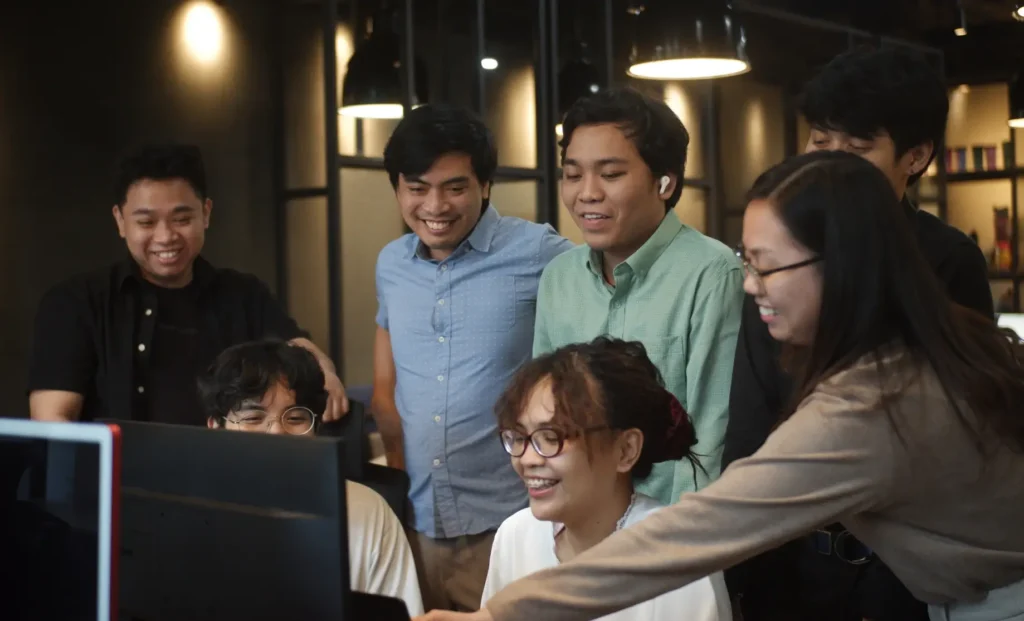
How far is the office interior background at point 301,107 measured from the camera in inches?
190

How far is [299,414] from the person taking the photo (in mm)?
2002

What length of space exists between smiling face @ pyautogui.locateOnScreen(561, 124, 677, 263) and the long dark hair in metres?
0.70

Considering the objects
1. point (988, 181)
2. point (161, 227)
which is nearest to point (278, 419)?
point (161, 227)

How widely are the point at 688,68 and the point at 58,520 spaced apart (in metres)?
3.87

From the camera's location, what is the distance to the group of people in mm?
1372

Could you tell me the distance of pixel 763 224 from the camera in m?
1.42

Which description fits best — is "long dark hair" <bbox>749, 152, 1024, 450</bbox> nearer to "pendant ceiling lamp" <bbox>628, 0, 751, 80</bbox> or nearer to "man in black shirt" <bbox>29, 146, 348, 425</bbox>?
"man in black shirt" <bbox>29, 146, 348, 425</bbox>

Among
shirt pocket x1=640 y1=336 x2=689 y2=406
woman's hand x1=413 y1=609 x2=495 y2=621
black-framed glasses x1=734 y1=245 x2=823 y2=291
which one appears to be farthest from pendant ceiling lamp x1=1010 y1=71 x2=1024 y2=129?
woman's hand x1=413 y1=609 x2=495 y2=621

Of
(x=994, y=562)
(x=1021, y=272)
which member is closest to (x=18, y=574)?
(x=994, y=562)

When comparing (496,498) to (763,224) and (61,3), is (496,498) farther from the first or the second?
(61,3)

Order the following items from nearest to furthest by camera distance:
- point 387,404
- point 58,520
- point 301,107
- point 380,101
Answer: point 58,520 < point 387,404 < point 380,101 < point 301,107

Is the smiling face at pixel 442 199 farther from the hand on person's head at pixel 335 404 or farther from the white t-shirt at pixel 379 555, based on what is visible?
the white t-shirt at pixel 379 555

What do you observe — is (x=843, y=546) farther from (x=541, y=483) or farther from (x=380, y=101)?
(x=380, y=101)

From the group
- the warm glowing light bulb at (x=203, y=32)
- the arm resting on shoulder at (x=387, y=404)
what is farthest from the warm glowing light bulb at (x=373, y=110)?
the arm resting on shoulder at (x=387, y=404)
